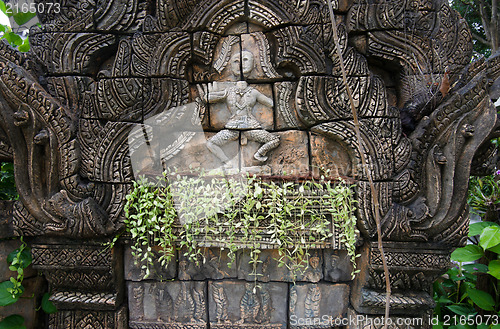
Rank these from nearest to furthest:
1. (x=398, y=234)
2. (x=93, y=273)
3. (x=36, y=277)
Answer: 1. (x=398, y=234)
2. (x=93, y=273)
3. (x=36, y=277)

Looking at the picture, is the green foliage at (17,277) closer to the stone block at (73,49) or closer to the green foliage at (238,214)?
the green foliage at (238,214)

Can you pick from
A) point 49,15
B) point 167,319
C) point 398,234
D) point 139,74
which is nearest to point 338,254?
point 398,234

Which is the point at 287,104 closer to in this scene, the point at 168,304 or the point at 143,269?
the point at 143,269

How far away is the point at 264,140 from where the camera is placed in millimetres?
2225

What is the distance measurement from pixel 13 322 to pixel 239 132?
237 centimetres

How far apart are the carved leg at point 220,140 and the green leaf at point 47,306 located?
1790mm

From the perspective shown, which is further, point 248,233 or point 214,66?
point 214,66

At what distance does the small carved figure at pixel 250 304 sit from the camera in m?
2.23

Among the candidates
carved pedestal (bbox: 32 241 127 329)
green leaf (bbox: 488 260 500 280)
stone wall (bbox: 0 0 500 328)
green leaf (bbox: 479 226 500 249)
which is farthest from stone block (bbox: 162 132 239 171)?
green leaf (bbox: 488 260 500 280)

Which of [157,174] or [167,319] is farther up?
[157,174]

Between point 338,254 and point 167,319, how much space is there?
4.79ft

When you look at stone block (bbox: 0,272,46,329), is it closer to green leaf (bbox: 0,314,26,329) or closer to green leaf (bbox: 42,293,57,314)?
green leaf (bbox: 0,314,26,329)

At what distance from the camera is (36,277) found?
243 cm

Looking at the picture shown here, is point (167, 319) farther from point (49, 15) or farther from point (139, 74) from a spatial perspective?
point (49, 15)
